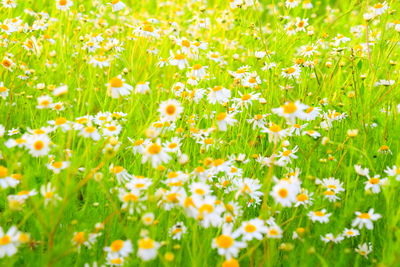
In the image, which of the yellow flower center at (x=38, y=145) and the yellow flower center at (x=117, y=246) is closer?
the yellow flower center at (x=117, y=246)

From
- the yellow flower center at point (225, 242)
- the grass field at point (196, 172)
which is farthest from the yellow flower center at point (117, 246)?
the yellow flower center at point (225, 242)

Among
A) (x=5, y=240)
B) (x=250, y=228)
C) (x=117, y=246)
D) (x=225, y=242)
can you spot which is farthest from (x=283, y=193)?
(x=5, y=240)

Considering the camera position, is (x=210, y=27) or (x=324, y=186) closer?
(x=324, y=186)

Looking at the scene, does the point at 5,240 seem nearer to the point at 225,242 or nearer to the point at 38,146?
the point at 38,146

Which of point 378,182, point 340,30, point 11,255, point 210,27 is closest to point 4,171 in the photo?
point 11,255

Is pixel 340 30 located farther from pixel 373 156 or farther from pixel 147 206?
pixel 147 206

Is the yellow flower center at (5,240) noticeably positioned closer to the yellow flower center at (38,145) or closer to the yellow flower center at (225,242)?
the yellow flower center at (38,145)

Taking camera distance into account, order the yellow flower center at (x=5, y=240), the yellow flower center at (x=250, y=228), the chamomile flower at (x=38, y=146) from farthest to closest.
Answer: the chamomile flower at (x=38, y=146), the yellow flower center at (x=250, y=228), the yellow flower center at (x=5, y=240)

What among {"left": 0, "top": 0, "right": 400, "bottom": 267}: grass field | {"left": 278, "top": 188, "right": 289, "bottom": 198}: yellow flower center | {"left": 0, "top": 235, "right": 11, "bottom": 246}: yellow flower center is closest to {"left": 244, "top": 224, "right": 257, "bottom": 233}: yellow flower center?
{"left": 0, "top": 0, "right": 400, "bottom": 267}: grass field

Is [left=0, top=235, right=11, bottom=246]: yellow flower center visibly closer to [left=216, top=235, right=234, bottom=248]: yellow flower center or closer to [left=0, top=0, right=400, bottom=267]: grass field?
[left=0, top=0, right=400, bottom=267]: grass field

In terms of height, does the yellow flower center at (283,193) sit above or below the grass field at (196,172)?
above

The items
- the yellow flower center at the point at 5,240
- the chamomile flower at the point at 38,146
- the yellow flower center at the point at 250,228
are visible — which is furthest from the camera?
the chamomile flower at the point at 38,146
